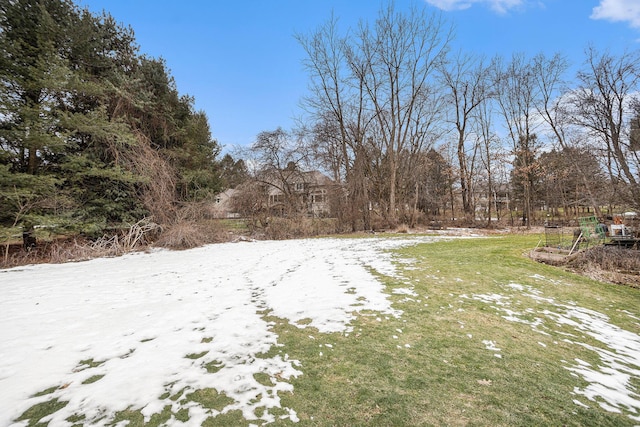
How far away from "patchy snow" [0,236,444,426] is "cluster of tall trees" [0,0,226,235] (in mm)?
3232

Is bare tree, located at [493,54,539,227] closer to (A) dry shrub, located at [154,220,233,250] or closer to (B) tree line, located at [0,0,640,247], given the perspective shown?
(B) tree line, located at [0,0,640,247]

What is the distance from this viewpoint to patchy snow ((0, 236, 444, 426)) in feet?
6.66

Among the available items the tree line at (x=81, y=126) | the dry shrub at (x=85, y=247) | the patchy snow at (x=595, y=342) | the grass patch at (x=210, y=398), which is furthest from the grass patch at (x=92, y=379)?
the tree line at (x=81, y=126)

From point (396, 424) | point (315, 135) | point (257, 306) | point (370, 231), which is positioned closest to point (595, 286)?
point (396, 424)

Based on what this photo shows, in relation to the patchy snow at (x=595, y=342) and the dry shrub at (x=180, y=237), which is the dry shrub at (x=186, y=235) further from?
the patchy snow at (x=595, y=342)

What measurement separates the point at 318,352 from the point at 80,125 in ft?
36.9

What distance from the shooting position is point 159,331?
10.5ft

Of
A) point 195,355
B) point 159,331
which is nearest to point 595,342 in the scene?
point 195,355

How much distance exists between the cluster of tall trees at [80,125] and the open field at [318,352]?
486 centimetres

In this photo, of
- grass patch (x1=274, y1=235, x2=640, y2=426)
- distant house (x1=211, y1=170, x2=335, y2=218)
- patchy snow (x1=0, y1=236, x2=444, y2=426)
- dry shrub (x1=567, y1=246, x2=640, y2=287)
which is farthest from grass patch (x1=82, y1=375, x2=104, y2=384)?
distant house (x1=211, y1=170, x2=335, y2=218)

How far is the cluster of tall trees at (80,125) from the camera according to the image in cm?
815

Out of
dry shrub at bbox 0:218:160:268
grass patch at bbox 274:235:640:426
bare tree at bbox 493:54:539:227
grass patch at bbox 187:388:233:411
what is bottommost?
grass patch at bbox 274:235:640:426

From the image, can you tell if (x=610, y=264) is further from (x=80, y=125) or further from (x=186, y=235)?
(x=80, y=125)

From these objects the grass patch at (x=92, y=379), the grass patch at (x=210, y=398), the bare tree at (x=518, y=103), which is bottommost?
the grass patch at (x=210, y=398)
